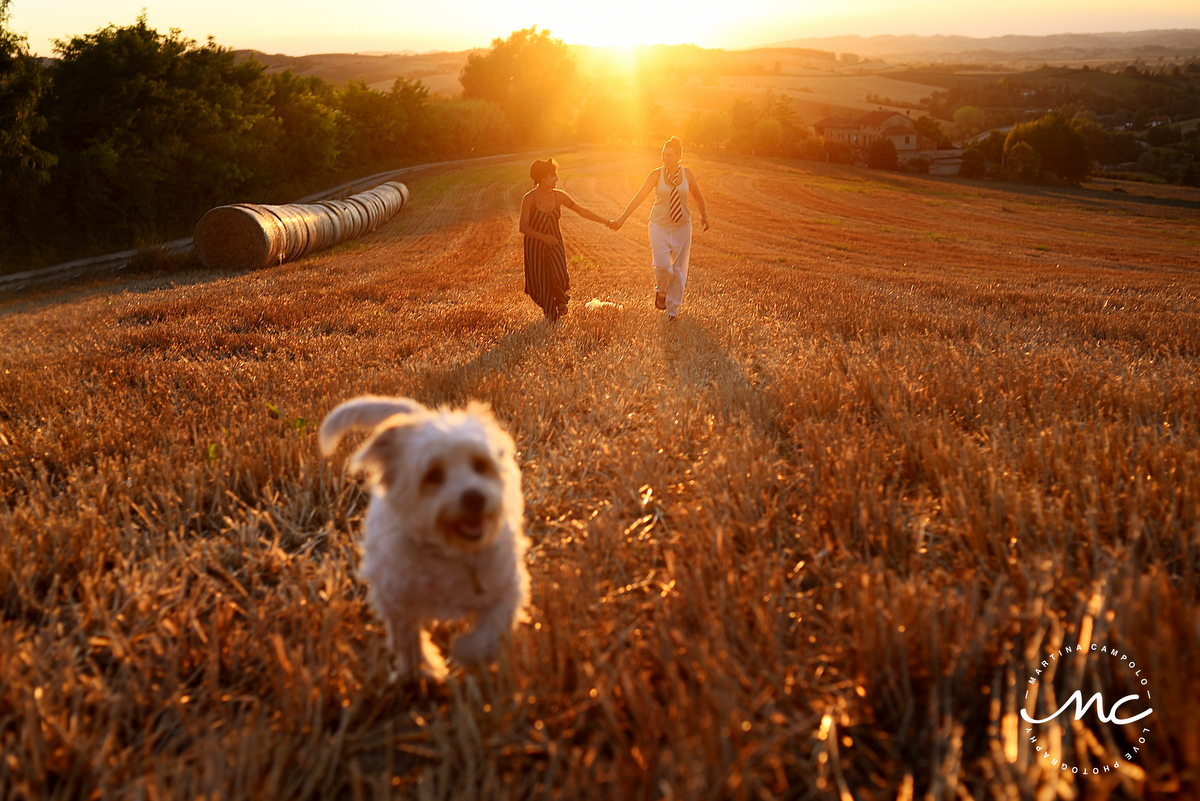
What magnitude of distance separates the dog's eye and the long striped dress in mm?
7593

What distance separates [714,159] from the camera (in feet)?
A: 202

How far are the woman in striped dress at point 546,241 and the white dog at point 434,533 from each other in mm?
7369

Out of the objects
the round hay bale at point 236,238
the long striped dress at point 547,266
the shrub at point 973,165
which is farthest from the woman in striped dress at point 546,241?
the shrub at point 973,165

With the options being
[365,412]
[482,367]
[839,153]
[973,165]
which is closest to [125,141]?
[482,367]

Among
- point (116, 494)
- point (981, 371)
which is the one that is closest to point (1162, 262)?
point (981, 371)

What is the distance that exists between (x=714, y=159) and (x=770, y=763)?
209 ft

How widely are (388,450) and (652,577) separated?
1139 mm

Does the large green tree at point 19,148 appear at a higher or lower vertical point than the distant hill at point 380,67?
lower

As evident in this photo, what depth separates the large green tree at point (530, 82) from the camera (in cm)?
7344

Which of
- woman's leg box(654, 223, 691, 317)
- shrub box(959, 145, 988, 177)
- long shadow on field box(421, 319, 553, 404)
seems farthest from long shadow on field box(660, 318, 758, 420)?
shrub box(959, 145, 988, 177)

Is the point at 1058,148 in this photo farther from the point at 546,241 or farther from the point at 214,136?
the point at 546,241

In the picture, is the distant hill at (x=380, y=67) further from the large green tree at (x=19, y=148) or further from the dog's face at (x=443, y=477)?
the dog's face at (x=443, y=477)

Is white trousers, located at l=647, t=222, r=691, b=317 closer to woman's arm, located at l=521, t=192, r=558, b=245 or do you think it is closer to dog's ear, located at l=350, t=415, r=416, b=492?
woman's arm, located at l=521, t=192, r=558, b=245

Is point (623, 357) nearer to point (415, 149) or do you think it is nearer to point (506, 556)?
point (506, 556)
